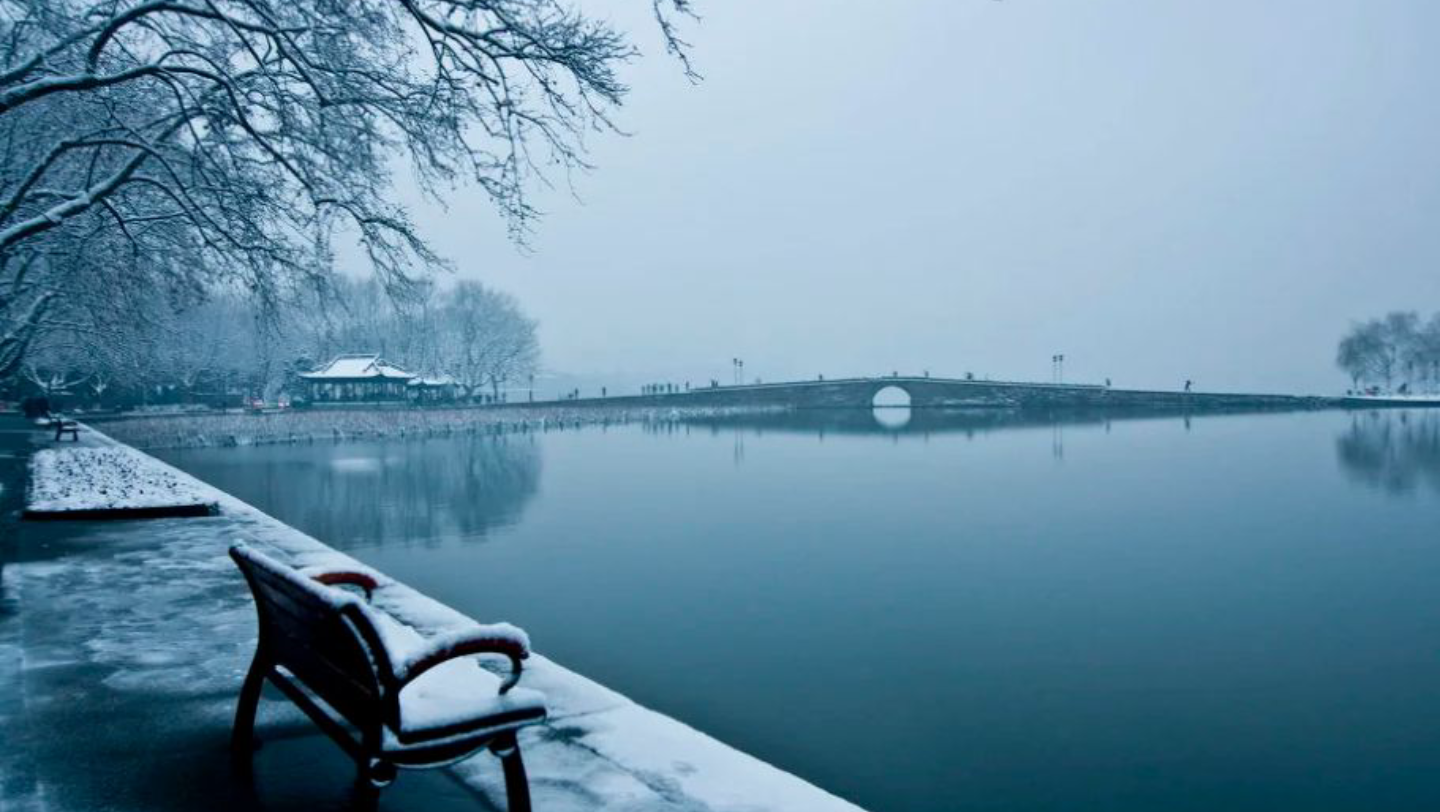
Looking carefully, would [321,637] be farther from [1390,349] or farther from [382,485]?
[1390,349]

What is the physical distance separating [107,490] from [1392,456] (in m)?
41.9

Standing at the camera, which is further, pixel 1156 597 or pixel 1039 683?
pixel 1156 597

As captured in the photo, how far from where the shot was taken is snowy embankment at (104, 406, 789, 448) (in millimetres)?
47219

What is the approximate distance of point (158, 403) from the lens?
72688 millimetres

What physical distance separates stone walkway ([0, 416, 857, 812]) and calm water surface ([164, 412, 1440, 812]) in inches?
107

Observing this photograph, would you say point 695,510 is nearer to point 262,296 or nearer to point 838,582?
point 838,582

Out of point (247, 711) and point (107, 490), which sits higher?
point (107, 490)

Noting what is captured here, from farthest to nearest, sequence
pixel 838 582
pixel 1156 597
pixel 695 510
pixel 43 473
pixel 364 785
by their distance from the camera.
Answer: pixel 695 510 → pixel 43 473 → pixel 838 582 → pixel 1156 597 → pixel 364 785

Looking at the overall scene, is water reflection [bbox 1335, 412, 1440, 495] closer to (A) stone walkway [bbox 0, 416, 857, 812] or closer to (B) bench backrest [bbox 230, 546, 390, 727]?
(A) stone walkway [bbox 0, 416, 857, 812]

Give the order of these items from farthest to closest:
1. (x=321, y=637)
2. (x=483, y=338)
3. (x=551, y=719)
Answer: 1. (x=483, y=338)
2. (x=551, y=719)
3. (x=321, y=637)

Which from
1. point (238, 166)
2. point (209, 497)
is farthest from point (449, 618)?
point (209, 497)

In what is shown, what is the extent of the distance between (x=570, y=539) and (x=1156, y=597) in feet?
34.4

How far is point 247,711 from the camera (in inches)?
190

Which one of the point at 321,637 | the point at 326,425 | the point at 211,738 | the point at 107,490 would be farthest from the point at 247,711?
the point at 326,425
